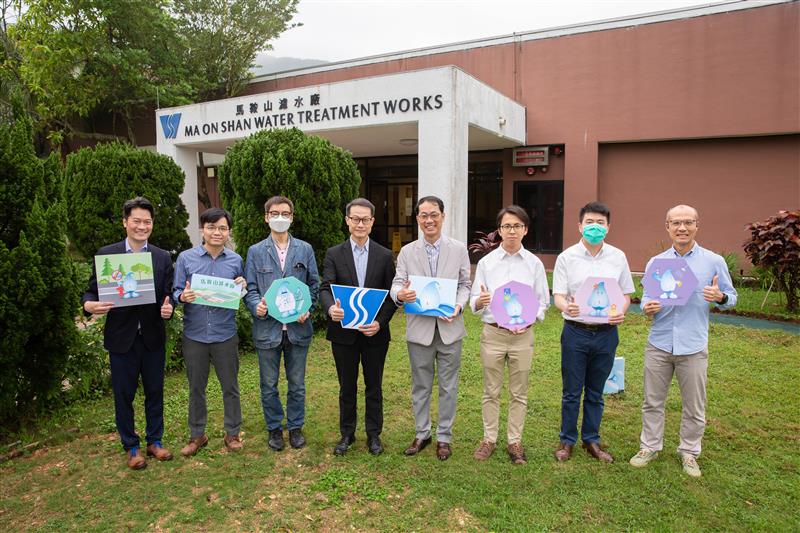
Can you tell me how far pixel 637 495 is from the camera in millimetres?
3369

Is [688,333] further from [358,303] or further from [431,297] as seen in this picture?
[358,303]

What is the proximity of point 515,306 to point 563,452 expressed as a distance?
45.2 inches

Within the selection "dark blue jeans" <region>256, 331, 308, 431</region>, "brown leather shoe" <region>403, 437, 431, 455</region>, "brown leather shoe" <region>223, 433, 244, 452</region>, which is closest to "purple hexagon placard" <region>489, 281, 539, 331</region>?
"brown leather shoe" <region>403, 437, 431, 455</region>

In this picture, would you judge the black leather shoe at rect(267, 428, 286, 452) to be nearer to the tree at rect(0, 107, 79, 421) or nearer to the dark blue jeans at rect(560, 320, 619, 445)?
the tree at rect(0, 107, 79, 421)

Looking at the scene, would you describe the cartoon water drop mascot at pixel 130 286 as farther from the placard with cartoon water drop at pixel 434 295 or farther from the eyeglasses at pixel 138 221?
the placard with cartoon water drop at pixel 434 295

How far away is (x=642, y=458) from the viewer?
3.76 metres

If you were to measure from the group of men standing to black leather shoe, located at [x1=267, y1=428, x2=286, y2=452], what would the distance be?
0.05 ft

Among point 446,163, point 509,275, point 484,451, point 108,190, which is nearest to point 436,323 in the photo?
point 509,275

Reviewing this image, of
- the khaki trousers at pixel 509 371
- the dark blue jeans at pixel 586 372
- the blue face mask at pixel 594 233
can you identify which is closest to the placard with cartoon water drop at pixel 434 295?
the khaki trousers at pixel 509 371

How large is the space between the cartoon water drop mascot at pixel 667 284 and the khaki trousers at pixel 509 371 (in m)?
0.91

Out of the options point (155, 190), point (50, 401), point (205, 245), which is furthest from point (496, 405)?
point (155, 190)

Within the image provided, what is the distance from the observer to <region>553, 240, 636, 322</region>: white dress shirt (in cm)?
370

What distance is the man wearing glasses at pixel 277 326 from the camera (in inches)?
153

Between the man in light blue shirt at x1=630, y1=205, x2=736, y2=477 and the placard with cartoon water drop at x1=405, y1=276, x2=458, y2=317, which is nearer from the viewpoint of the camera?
the man in light blue shirt at x1=630, y1=205, x2=736, y2=477
